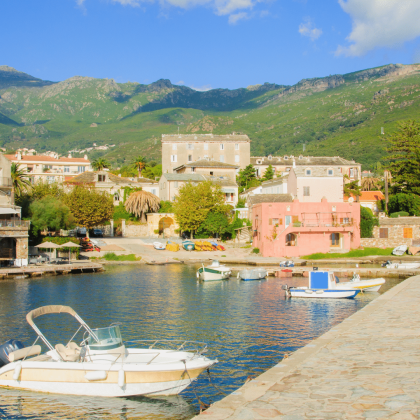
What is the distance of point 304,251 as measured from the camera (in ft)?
198

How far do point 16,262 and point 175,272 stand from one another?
1701 cm

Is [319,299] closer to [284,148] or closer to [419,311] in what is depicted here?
[419,311]

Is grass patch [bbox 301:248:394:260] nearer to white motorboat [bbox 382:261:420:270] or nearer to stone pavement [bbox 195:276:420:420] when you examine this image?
white motorboat [bbox 382:261:420:270]

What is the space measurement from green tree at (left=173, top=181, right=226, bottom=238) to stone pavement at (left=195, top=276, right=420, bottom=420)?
5354cm

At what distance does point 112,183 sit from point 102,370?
73.3 meters

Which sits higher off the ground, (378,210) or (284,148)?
(284,148)

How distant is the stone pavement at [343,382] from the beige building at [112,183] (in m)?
69.9

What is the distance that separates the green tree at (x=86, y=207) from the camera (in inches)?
2606

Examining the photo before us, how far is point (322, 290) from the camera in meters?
35.6

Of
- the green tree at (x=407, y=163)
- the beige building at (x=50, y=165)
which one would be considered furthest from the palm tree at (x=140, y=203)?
the beige building at (x=50, y=165)

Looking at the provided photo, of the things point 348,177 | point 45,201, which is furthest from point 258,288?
point 348,177

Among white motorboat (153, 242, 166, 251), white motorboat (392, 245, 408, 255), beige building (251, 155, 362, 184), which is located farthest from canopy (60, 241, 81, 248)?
beige building (251, 155, 362, 184)

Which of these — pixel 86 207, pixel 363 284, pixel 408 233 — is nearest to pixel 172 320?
pixel 363 284

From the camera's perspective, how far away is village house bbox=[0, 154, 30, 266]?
49656 mm
